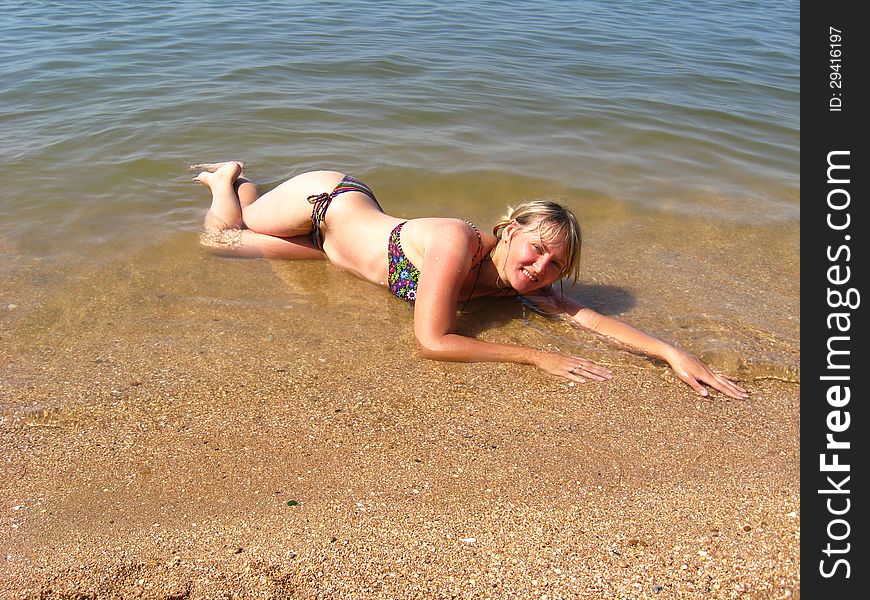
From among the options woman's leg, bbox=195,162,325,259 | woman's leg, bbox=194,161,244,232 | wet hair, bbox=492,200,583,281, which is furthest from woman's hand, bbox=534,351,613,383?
woman's leg, bbox=194,161,244,232

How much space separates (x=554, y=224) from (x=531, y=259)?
192 millimetres

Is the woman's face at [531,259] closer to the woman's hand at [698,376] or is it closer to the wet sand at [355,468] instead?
the wet sand at [355,468]

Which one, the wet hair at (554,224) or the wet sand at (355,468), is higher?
the wet hair at (554,224)

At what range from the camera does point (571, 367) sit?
3.48 meters

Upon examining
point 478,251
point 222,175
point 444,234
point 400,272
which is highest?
point 222,175

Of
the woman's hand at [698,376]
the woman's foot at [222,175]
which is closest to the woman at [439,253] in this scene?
the woman's hand at [698,376]

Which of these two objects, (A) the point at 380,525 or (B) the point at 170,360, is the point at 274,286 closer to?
(B) the point at 170,360

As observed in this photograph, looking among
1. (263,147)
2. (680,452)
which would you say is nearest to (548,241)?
(680,452)

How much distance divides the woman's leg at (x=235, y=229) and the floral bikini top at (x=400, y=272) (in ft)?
2.49

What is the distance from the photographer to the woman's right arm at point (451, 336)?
350 centimetres

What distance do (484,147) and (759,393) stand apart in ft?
12.5

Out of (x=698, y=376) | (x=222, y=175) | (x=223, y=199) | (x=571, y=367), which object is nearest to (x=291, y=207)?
(x=223, y=199)

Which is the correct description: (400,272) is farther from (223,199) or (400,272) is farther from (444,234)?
(223,199)

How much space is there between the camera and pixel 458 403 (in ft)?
10.6
